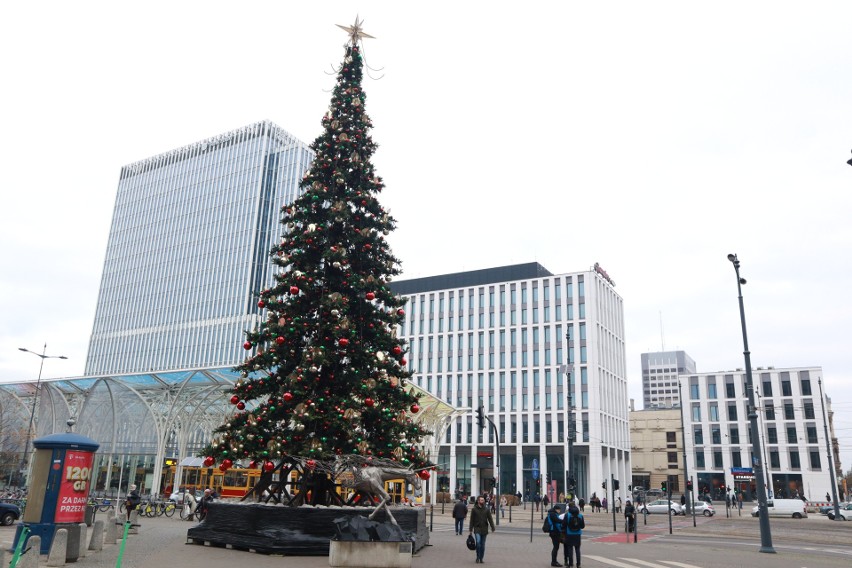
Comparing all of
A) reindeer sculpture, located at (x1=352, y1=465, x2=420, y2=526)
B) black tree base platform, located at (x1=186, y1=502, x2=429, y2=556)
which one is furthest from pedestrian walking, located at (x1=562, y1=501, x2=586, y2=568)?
black tree base platform, located at (x1=186, y1=502, x2=429, y2=556)

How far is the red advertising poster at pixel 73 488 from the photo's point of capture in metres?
14.4

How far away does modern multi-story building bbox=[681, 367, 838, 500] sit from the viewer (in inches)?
3270

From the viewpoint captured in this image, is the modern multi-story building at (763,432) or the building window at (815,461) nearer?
the building window at (815,461)

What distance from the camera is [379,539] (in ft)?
46.1

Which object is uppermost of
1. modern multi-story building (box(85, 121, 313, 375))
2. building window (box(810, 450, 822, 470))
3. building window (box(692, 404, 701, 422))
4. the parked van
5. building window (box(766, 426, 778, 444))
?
modern multi-story building (box(85, 121, 313, 375))

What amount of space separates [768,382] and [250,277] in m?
84.7

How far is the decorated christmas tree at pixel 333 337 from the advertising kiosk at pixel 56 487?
3.15m

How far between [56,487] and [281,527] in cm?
526

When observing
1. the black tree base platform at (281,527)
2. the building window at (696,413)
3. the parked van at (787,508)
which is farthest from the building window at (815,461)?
the black tree base platform at (281,527)

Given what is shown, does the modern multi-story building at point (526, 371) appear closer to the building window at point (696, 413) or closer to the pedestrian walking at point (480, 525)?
the building window at point (696, 413)

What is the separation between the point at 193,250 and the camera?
121000 mm

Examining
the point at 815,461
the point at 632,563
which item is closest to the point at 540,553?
the point at 632,563

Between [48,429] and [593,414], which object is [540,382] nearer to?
[593,414]

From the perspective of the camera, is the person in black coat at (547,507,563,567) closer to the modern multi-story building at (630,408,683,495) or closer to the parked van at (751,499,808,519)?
the parked van at (751,499,808,519)
